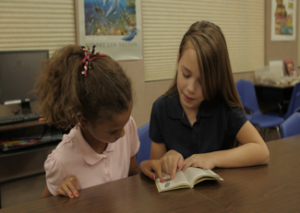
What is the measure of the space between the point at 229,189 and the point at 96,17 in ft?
7.34

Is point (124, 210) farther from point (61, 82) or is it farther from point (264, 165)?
point (264, 165)

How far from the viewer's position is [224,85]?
4.10 feet

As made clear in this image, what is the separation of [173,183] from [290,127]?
1.09 m

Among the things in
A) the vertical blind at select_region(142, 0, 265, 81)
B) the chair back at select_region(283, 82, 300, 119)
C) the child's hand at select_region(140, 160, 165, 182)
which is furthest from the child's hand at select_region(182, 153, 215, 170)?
the chair back at select_region(283, 82, 300, 119)

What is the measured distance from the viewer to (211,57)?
1.17 metres

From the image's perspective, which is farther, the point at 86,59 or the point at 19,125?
the point at 19,125

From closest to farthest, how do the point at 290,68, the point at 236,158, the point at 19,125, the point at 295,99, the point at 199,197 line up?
the point at 199,197, the point at 236,158, the point at 19,125, the point at 295,99, the point at 290,68

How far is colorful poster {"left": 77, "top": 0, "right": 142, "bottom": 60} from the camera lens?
2.67 metres

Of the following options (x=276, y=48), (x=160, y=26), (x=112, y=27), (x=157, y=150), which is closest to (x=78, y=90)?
(x=157, y=150)

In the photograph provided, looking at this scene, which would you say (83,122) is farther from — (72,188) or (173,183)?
(173,183)

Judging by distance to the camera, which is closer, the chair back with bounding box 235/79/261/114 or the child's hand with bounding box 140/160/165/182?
the child's hand with bounding box 140/160/165/182

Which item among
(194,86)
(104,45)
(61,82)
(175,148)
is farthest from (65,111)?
(104,45)

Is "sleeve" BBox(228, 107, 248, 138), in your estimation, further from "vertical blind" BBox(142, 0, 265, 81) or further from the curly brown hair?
"vertical blind" BBox(142, 0, 265, 81)

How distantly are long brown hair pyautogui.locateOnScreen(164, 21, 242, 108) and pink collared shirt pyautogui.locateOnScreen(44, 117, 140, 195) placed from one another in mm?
475
